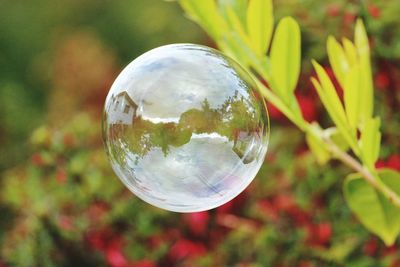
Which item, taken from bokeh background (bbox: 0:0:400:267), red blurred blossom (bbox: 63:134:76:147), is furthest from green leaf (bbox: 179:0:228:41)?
red blurred blossom (bbox: 63:134:76:147)

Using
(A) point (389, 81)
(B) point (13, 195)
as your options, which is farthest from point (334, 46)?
(B) point (13, 195)

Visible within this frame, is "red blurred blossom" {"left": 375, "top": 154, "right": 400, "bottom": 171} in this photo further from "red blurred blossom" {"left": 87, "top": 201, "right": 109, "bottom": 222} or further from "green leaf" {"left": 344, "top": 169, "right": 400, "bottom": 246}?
"red blurred blossom" {"left": 87, "top": 201, "right": 109, "bottom": 222}

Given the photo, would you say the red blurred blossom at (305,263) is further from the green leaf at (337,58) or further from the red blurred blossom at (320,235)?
the green leaf at (337,58)

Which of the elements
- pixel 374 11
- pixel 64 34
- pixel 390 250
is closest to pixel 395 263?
pixel 390 250

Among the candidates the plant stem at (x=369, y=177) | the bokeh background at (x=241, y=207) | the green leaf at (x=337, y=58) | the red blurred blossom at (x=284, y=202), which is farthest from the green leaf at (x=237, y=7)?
the red blurred blossom at (x=284, y=202)

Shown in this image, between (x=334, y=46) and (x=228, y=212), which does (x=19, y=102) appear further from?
(x=334, y=46)

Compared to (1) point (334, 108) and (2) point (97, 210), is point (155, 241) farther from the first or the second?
(1) point (334, 108)
